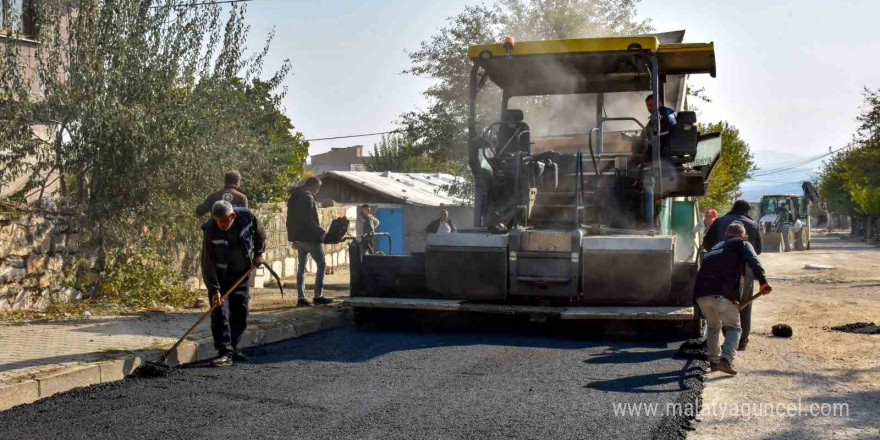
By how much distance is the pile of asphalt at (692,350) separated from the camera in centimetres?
820

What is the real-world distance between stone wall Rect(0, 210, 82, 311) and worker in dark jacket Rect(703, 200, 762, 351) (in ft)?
22.6

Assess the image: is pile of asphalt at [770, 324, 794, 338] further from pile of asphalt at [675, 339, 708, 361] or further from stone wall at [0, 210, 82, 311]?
stone wall at [0, 210, 82, 311]

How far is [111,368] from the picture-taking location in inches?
279

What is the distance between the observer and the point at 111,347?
7.82m

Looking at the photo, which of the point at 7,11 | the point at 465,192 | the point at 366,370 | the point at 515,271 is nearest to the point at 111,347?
the point at 366,370

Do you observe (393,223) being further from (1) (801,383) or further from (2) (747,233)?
(1) (801,383)

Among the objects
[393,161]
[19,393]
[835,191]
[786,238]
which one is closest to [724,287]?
[19,393]

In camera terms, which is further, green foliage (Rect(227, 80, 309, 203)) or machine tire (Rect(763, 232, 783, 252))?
machine tire (Rect(763, 232, 783, 252))

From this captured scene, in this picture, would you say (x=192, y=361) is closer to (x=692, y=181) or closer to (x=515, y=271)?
(x=515, y=271)

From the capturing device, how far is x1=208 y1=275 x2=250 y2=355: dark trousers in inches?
306

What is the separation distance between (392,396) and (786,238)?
110 ft

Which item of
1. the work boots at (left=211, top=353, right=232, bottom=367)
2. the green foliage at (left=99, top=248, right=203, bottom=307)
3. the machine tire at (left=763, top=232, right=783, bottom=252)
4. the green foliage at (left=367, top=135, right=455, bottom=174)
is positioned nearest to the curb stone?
the work boots at (left=211, top=353, right=232, bottom=367)

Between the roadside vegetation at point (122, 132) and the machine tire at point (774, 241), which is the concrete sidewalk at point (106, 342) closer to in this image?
the roadside vegetation at point (122, 132)

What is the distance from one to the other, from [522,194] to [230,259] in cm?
324
